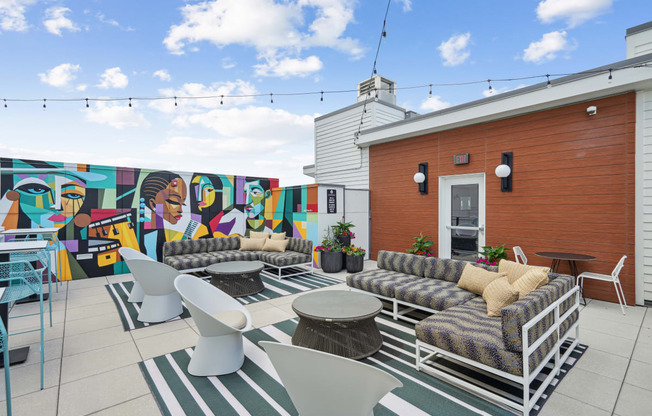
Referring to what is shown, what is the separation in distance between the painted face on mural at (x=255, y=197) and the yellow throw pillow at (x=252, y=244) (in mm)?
1431

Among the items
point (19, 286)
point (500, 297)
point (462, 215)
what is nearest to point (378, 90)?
point (462, 215)

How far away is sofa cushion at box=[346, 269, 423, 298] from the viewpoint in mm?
3834

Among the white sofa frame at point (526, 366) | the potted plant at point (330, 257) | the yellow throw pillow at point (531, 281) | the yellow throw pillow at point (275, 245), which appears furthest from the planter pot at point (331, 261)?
the yellow throw pillow at point (531, 281)

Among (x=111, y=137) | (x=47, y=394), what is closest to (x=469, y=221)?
(x=47, y=394)

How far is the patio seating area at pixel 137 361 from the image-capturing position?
2.13 m

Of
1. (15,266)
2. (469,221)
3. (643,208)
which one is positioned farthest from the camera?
(469,221)

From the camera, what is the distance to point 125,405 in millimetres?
2125

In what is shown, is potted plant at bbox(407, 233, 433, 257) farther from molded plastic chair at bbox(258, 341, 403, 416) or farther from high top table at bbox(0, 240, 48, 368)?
high top table at bbox(0, 240, 48, 368)

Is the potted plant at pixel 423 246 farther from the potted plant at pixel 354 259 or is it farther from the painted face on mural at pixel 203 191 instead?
the painted face on mural at pixel 203 191

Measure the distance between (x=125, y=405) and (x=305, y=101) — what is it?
18.5 feet

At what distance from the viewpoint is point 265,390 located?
2293 mm

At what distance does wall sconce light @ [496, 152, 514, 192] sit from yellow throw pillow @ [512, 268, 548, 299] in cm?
308

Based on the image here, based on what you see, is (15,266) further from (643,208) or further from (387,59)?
(643,208)

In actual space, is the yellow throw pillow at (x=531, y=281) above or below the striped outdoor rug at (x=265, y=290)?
above
